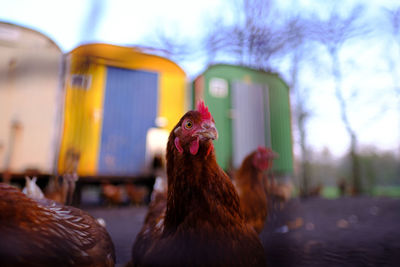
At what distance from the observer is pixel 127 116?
1.13 m

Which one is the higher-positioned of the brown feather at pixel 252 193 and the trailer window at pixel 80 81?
the trailer window at pixel 80 81

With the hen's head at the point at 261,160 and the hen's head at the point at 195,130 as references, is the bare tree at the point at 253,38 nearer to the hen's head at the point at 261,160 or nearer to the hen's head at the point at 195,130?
the hen's head at the point at 195,130

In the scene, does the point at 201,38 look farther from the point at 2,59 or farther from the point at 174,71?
the point at 2,59

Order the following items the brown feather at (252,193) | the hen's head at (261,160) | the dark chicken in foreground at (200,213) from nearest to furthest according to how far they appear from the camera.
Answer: the dark chicken in foreground at (200,213), the brown feather at (252,193), the hen's head at (261,160)

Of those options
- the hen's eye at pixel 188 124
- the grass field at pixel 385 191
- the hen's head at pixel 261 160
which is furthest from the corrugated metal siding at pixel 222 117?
the grass field at pixel 385 191

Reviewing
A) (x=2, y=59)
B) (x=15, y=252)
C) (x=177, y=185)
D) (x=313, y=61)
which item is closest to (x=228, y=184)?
(x=177, y=185)

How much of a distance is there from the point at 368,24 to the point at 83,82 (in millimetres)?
1041

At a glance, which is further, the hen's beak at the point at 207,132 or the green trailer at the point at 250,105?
the hen's beak at the point at 207,132

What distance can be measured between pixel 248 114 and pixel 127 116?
0.66 metres

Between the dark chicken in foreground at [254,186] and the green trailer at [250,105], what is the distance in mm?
786

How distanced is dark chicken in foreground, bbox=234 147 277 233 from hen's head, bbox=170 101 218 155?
879mm

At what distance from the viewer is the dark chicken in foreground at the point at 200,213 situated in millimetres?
773

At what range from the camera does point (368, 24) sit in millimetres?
783

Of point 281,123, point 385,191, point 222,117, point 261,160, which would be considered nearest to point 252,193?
point 261,160
